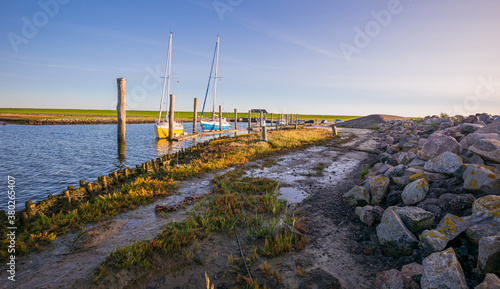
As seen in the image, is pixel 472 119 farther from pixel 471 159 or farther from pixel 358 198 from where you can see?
pixel 358 198

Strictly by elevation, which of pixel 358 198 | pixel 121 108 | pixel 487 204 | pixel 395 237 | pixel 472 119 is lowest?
pixel 395 237

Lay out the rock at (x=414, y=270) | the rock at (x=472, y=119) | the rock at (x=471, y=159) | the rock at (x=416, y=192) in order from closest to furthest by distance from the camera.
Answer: the rock at (x=414, y=270) < the rock at (x=416, y=192) < the rock at (x=471, y=159) < the rock at (x=472, y=119)

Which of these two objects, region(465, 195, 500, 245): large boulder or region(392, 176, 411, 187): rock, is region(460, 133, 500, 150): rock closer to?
region(392, 176, 411, 187): rock

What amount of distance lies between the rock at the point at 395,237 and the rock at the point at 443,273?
42.3 inches

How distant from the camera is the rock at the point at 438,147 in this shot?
7630mm

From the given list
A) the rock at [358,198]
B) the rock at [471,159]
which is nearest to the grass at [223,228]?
the rock at [358,198]

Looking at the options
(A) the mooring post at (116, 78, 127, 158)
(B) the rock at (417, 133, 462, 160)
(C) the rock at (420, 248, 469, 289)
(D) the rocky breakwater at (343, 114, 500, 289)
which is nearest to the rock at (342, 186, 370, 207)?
(D) the rocky breakwater at (343, 114, 500, 289)

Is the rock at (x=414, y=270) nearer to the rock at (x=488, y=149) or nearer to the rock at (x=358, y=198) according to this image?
the rock at (x=358, y=198)

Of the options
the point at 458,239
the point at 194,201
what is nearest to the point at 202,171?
the point at 194,201

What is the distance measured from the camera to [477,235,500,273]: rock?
3.38m

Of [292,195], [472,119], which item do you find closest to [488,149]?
[292,195]

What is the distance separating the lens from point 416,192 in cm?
606

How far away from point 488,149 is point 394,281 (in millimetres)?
5720

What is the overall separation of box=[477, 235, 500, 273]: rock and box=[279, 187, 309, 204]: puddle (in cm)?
562
